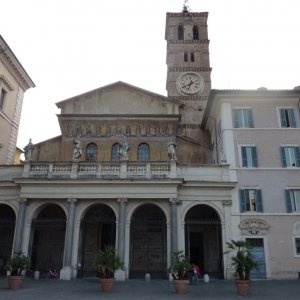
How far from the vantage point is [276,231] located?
20.7 metres

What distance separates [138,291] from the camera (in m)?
15.2

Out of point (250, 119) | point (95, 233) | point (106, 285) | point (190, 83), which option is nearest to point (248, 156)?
point (250, 119)

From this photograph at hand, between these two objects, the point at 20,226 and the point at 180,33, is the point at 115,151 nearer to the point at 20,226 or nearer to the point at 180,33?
the point at 20,226

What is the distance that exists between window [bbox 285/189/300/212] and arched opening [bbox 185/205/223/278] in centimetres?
490

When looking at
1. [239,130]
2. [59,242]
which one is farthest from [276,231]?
[59,242]

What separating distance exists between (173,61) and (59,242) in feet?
97.8

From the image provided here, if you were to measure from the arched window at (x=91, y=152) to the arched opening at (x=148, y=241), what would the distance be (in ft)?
19.7

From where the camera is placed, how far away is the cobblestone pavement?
13.5 metres

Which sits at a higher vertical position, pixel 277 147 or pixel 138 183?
pixel 277 147

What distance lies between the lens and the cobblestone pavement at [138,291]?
530 inches

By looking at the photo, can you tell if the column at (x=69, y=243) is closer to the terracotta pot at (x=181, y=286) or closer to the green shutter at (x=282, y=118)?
the terracotta pot at (x=181, y=286)

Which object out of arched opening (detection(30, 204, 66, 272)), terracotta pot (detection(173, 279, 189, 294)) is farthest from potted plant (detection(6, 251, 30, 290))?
terracotta pot (detection(173, 279, 189, 294))

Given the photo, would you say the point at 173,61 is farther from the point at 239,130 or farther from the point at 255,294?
the point at 255,294

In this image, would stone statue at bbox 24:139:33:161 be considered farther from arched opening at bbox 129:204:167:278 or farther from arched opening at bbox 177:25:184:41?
arched opening at bbox 177:25:184:41
